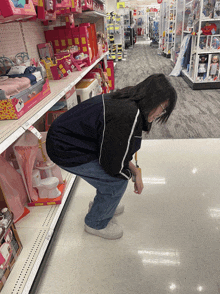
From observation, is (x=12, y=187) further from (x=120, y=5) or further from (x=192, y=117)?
(x=120, y=5)

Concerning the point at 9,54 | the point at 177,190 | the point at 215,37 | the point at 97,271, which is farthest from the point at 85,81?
the point at 215,37

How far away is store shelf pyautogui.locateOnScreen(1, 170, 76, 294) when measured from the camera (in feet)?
3.78

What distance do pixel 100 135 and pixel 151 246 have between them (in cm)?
92

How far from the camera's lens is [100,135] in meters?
1.11

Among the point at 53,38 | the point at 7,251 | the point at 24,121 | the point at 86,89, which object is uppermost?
the point at 53,38

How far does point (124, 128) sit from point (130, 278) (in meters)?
0.95

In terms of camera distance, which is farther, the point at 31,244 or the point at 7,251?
the point at 31,244

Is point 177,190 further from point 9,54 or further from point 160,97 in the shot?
point 9,54

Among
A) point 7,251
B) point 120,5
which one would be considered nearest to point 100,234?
point 7,251

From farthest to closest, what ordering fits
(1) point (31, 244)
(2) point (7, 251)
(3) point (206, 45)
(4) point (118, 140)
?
(3) point (206, 45) → (1) point (31, 244) → (2) point (7, 251) → (4) point (118, 140)

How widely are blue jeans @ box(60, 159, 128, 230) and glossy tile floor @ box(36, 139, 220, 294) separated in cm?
16

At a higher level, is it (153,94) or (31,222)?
(153,94)

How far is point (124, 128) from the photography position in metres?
1.04

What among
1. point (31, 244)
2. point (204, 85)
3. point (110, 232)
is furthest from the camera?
point (204, 85)
